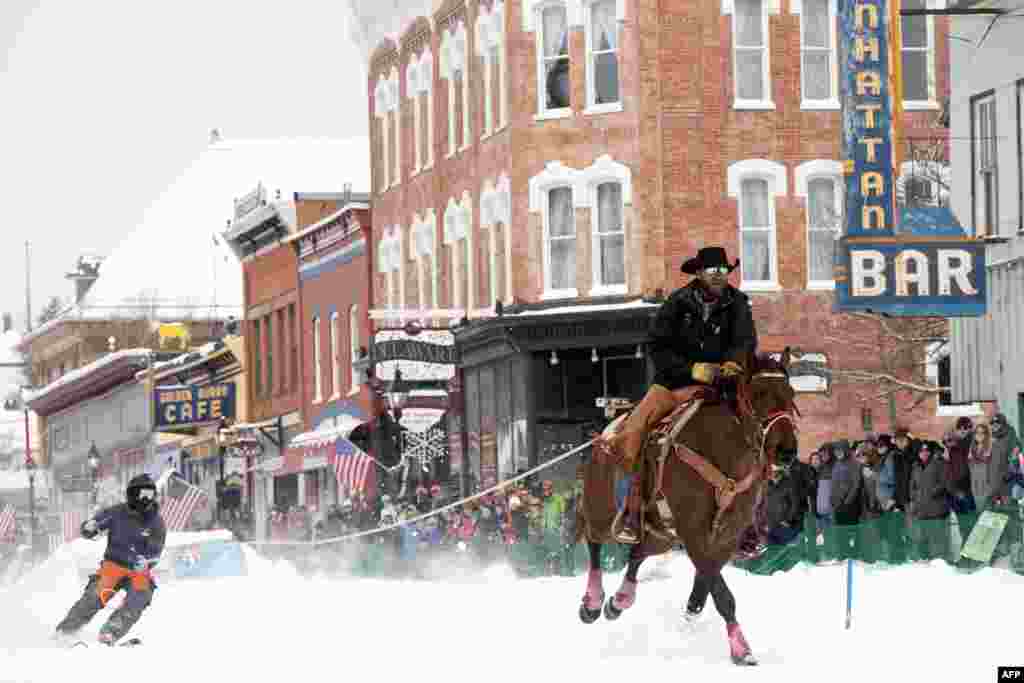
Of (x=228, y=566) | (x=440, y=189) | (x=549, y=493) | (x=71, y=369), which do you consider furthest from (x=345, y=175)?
(x=228, y=566)

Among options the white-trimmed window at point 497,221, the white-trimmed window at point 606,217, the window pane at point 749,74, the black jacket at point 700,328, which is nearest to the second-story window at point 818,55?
the window pane at point 749,74

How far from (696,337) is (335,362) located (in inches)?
1686

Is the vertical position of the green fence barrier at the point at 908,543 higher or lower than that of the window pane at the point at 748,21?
lower

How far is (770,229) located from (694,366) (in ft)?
93.6

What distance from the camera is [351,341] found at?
57781 mm

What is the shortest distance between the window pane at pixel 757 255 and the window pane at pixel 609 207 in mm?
2209

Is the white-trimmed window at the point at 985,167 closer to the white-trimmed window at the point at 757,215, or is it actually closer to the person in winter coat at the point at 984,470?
the person in winter coat at the point at 984,470

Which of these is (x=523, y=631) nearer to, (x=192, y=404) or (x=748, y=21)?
(x=748, y=21)

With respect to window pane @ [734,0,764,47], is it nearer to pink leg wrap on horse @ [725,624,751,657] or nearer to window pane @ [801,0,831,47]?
window pane @ [801,0,831,47]

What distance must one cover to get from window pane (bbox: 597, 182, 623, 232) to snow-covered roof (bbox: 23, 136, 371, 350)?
175 ft

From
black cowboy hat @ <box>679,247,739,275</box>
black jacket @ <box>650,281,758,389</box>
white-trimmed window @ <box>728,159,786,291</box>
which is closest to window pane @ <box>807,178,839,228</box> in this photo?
white-trimmed window @ <box>728,159,786,291</box>

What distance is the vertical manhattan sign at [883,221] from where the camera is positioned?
30.6 metres

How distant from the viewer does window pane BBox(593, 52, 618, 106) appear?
44906mm

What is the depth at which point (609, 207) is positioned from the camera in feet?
147
